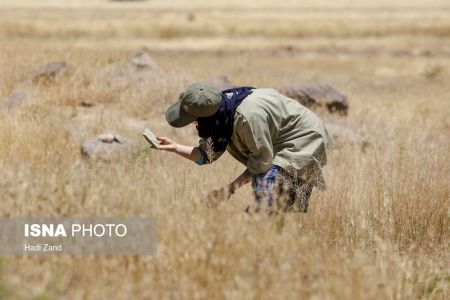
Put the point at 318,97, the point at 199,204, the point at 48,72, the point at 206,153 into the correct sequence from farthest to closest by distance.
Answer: the point at 318,97 < the point at 48,72 < the point at 206,153 < the point at 199,204

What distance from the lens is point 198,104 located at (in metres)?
4.12

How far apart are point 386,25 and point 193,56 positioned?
69.7 feet

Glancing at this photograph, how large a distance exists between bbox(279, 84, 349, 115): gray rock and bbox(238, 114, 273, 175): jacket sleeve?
293 inches

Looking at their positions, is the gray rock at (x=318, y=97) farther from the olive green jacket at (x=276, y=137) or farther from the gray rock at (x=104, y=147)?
the olive green jacket at (x=276, y=137)

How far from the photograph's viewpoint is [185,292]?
314 cm

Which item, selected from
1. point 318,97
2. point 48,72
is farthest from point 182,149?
point 318,97

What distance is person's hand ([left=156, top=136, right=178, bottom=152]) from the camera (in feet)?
14.4

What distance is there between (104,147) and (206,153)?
264 cm

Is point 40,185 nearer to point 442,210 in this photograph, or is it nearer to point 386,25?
point 442,210

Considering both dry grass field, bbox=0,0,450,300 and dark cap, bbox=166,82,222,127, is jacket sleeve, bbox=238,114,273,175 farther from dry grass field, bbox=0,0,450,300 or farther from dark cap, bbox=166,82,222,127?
dry grass field, bbox=0,0,450,300

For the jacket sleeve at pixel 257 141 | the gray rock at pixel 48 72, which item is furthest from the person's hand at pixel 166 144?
the gray rock at pixel 48 72

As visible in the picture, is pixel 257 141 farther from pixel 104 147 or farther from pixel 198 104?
pixel 104 147

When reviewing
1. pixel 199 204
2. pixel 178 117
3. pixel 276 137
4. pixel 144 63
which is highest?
pixel 178 117

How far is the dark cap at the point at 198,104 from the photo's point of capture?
13.5 ft
